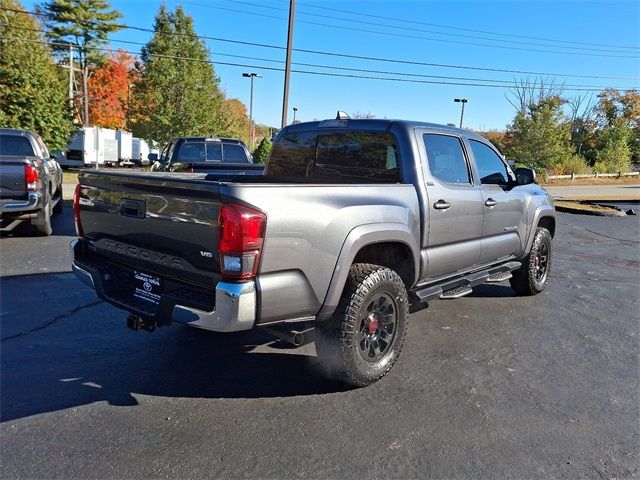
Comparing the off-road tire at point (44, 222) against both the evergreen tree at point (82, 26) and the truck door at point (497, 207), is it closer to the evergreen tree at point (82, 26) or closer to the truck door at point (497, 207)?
the truck door at point (497, 207)

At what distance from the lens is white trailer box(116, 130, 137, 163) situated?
119 feet

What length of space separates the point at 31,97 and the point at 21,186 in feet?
44.7

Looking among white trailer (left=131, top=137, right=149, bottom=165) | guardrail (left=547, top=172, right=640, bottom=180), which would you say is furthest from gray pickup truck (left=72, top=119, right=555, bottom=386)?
white trailer (left=131, top=137, right=149, bottom=165)

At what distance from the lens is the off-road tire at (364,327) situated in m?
3.41

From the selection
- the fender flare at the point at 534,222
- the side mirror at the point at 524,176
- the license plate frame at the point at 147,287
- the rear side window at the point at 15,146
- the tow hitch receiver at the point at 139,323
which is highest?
the side mirror at the point at 524,176

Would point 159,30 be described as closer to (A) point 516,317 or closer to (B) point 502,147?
(B) point 502,147

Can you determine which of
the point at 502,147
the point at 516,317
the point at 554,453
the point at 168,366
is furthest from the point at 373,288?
the point at 502,147

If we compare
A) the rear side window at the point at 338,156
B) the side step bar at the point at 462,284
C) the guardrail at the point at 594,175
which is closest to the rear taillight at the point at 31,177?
the rear side window at the point at 338,156

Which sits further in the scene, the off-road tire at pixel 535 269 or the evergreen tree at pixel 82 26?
the evergreen tree at pixel 82 26

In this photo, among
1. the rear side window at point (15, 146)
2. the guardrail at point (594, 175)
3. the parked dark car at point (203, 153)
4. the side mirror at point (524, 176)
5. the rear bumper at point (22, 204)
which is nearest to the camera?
the side mirror at point (524, 176)

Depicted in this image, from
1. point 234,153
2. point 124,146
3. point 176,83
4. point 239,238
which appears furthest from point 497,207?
point 124,146

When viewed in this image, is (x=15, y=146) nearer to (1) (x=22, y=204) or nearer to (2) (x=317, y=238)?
(1) (x=22, y=204)

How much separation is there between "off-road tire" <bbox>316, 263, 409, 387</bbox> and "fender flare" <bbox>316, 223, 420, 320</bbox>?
0.39ft

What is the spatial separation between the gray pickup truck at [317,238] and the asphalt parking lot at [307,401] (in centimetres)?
47
